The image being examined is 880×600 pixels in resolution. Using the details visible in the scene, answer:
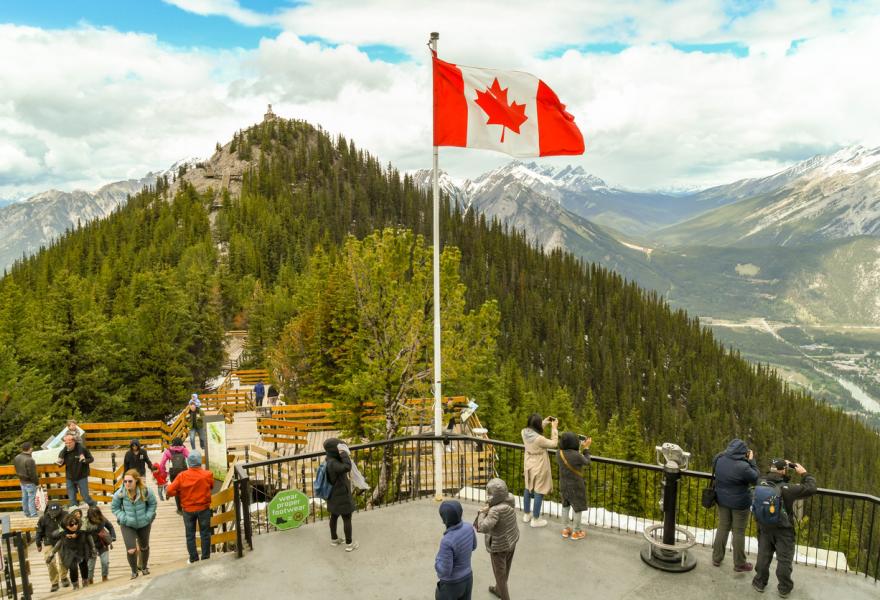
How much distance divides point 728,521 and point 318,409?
21125 millimetres

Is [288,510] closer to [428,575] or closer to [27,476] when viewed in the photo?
[428,575]

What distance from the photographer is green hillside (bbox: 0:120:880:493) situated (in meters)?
33.0

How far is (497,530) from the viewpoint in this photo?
8.34 m

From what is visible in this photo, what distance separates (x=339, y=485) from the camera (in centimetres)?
1041

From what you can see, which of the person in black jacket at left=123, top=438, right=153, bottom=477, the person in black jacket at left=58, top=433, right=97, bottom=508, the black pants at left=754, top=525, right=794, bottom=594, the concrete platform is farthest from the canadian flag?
the person in black jacket at left=58, top=433, right=97, bottom=508

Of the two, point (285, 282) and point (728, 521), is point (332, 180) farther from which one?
point (728, 521)

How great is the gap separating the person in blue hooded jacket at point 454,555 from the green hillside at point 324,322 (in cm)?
1260

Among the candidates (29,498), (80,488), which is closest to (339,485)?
(80,488)

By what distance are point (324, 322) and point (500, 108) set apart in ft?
84.7

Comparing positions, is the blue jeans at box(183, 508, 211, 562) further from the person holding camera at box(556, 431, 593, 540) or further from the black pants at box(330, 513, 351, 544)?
the person holding camera at box(556, 431, 593, 540)

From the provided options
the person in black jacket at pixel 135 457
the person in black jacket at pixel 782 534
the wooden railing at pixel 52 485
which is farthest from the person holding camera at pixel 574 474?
the wooden railing at pixel 52 485

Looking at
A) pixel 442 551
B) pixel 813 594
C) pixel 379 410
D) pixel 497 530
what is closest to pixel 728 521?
pixel 813 594

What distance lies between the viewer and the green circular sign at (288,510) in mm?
11133

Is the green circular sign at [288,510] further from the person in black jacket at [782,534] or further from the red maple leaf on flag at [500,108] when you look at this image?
the red maple leaf on flag at [500,108]
